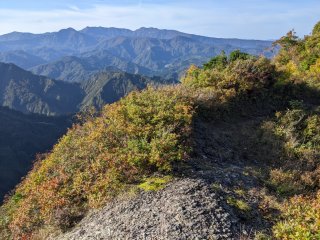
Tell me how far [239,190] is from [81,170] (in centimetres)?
560

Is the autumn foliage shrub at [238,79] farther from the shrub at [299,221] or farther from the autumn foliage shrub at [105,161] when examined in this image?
the shrub at [299,221]

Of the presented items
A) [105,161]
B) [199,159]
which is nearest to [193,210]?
[199,159]

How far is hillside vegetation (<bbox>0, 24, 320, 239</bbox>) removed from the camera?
10727 millimetres

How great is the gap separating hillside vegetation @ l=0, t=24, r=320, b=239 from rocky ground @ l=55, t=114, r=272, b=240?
0.23 feet

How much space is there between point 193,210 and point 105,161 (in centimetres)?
403

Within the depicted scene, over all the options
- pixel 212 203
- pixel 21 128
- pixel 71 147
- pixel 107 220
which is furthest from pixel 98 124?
pixel 21 128

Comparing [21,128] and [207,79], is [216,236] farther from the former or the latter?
[21,128]

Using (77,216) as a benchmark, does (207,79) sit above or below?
above

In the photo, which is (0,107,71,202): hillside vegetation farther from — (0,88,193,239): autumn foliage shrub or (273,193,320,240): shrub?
(273,193,320,240): shrub

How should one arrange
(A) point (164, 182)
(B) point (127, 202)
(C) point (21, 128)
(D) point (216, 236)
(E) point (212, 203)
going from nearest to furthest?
(D) point (216, 236), (E) point (212, 203), (B) point (127, 202), (A) point (164, 182), (C) point (21, 128)

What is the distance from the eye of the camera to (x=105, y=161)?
40.4 ft

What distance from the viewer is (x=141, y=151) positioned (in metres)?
12.0

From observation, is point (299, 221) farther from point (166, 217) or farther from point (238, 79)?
point (238, 79)

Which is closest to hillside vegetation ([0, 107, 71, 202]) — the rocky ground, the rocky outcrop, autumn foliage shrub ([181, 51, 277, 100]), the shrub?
autumn foliage shrub ([181, 51, 277, 100])
